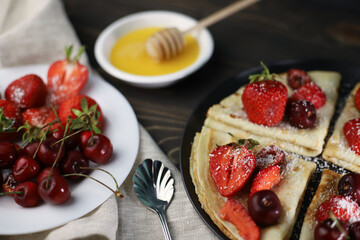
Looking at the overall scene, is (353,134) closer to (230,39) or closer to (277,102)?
(277,102)

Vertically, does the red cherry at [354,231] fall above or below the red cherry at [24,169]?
above

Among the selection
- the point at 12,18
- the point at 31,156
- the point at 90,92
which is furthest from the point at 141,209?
the point at 12,18

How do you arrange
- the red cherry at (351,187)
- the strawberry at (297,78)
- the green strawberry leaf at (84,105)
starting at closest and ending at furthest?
the red cherry at (351,187) → the green strawberry leaf at (84,105) → the strawberry at (297,78)

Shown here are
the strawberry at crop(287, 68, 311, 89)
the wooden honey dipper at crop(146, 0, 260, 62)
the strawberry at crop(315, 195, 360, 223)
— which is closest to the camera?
the strawberry at crop(315, 195, 360, 223)

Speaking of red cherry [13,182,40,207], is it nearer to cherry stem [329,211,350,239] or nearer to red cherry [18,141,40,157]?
red cherry [18,141,40,157]

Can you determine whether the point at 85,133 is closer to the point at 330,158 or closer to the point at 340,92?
the point at 330,158

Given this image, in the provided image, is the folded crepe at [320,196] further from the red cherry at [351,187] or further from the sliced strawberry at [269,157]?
the sliced strawberry at [269,157]

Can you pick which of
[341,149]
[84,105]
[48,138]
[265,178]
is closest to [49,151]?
[48,138]

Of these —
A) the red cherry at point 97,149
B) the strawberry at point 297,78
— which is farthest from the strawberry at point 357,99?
the red cherry at point 97,149

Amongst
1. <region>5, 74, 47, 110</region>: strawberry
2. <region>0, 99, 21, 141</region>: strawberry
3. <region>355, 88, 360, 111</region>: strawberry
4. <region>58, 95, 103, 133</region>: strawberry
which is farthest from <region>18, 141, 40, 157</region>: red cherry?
<region>355, 88, 360, 111</region>: strawberry
